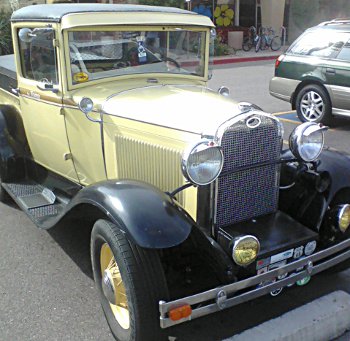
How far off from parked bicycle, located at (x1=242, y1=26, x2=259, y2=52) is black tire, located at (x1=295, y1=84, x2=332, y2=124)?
43.3ft

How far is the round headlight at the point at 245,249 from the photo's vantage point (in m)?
2.46

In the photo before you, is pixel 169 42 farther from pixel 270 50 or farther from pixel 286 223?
pixel 270 50

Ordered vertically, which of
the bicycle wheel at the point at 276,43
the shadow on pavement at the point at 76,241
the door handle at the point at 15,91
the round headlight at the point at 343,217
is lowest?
the bicycle wheel at the point at 276,43

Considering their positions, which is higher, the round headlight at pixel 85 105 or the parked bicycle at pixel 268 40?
the round headlight at pixel 85 105

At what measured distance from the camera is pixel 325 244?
9.77 ft

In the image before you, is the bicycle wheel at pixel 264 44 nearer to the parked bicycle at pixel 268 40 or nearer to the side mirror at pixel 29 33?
the parked bicycle at pixel 268 40

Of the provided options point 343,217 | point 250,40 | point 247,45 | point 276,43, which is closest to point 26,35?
point 343,217

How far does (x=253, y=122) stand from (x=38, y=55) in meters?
2.14

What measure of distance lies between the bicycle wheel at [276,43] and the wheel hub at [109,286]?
1985 centimetres

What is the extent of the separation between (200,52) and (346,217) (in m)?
2.01

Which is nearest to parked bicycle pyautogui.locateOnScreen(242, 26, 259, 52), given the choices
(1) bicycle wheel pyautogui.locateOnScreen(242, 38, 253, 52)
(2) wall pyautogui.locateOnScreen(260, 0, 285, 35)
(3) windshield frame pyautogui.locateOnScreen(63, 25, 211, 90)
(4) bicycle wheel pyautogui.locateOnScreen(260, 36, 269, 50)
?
(1) bicycle wheel pyautogui.locateOnScreen(242, 38, 253, 52)

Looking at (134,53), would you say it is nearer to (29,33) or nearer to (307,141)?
(29,33)

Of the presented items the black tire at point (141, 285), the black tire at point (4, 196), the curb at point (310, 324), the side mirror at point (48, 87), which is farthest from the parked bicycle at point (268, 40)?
the black tire at point (141, 285)

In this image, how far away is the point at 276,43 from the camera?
21.5 m
